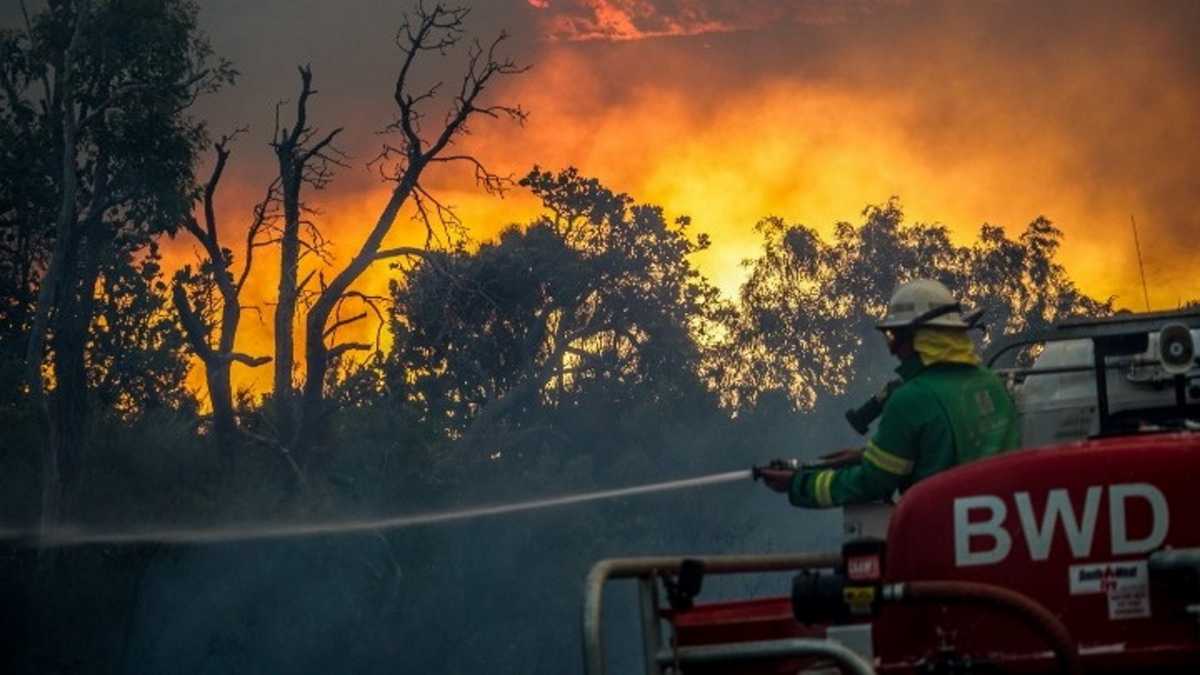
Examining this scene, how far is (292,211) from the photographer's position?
85.6 feet

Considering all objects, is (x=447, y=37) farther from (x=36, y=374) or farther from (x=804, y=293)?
(x=804, y=293)

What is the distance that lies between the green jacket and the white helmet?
0.56 feet

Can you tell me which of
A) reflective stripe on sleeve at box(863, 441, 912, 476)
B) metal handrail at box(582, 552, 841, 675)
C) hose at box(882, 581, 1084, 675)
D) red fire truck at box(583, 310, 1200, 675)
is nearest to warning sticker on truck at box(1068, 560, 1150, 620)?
red fire truck at box(583, 310, 1200, 675)

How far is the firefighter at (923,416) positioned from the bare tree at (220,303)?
19.5m

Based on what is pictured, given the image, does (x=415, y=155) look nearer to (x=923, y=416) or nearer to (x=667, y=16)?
(x=667, y=16)

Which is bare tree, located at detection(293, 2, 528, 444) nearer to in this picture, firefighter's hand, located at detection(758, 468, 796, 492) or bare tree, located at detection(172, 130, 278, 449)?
bare tree, located at detection(172, 130, 278, 449)

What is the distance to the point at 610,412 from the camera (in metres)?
34.2

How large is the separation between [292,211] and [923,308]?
20537 millimetres

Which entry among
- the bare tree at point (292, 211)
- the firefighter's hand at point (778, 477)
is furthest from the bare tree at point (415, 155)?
the firefighter's hand at point (778, 477)

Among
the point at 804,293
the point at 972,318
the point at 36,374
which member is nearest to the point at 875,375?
the point at 804,293

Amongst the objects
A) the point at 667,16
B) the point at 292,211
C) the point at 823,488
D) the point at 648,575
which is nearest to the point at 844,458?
the point at 823,488

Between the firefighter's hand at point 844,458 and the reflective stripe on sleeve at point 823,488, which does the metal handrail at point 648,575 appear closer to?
the reflective stripe on sleeve at point 823,488

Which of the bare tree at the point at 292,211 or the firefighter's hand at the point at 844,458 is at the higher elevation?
the bare tree at the point at 292,211

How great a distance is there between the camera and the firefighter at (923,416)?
5965mm
